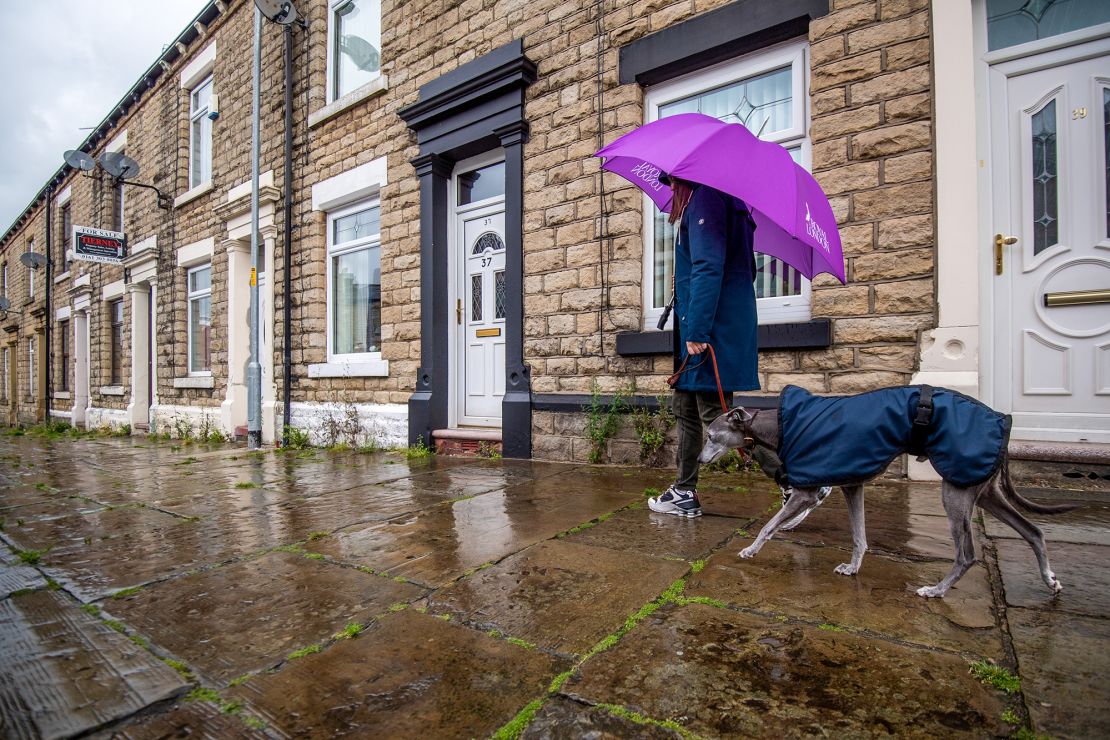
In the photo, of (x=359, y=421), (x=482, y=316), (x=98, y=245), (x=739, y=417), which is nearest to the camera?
(x=739, y=417)

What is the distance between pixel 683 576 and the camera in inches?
86.1

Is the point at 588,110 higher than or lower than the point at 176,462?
higher

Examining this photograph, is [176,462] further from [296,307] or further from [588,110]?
[588,110]

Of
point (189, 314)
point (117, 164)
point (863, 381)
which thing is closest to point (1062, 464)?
point (863, 381)

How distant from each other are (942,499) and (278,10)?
30.4ft

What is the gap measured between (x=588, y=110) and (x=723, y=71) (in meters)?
1.23

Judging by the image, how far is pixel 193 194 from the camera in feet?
33.3

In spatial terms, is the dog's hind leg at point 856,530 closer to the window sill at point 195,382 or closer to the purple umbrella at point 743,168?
the purple umbrella at point 743,168

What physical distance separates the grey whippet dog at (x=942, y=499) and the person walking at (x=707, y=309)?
41 centimetres

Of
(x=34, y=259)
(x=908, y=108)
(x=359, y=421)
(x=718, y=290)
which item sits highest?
(x=34, y=259)

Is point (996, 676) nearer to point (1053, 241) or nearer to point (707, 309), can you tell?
point (707, 309)

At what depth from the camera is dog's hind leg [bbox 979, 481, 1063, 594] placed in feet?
6.29

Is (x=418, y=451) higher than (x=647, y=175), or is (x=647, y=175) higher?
(x=647, y=175)

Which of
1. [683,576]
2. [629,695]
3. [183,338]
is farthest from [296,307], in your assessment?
[629,695]
